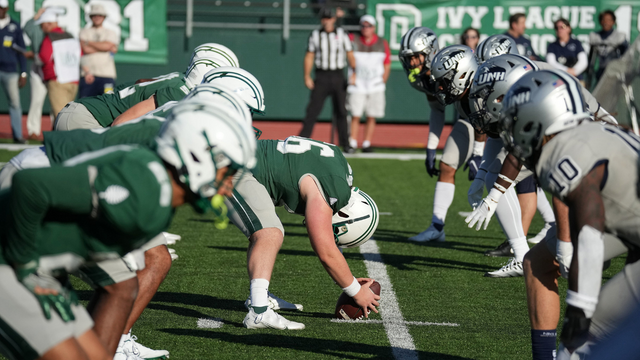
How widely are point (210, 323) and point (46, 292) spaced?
1993 mm

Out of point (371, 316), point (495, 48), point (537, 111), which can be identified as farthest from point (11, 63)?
point (537, 111)

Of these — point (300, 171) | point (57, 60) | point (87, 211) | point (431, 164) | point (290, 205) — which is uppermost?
point (87, 211)

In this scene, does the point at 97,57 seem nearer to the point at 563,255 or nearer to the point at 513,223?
the point at 513,223

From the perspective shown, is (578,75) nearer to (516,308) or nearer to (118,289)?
(516,308)

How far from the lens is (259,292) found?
4293 millimetres

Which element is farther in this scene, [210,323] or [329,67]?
[329,67]

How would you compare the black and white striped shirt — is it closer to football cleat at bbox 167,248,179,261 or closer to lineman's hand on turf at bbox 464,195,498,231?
football cleat at bbox 167,248,179,261

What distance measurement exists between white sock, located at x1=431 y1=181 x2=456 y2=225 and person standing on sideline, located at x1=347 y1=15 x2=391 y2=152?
21.8 feet

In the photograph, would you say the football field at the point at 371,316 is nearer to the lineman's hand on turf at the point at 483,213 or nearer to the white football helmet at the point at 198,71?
the lineman's hand on turf at the point at 483,213

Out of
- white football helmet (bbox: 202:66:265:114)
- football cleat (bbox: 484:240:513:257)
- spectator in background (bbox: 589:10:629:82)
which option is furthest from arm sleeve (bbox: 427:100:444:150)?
spectator in background (bbox: 589:10:629:82)

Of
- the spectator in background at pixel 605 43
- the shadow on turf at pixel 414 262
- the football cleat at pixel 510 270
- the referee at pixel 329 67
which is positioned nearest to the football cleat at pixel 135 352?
the shadow on turf at pixel 414 262

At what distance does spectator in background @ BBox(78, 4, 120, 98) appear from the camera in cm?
1304

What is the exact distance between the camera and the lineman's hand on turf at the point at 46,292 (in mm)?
2592

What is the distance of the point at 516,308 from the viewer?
16.2 ft
